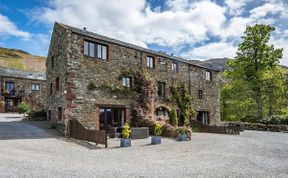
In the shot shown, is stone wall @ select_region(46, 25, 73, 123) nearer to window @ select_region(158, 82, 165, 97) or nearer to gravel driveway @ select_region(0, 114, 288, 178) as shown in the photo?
gravel driveway @ select_region(0, 114, 288, 178)

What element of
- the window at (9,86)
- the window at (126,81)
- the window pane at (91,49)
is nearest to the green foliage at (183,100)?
the window at (126,81)

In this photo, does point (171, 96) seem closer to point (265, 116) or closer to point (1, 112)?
point (265, 116)

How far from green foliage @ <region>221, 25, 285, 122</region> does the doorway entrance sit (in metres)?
17.4

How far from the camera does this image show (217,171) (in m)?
9.09

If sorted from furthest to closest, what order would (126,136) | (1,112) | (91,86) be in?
(1,112), (91,86), (126,136)

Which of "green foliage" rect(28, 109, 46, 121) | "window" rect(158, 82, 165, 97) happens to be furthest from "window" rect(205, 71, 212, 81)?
"green foliage" rect(28, 109, 46, 121)

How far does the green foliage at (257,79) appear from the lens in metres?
31.4

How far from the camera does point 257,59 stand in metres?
32.4

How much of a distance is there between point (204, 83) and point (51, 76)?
1728 cm

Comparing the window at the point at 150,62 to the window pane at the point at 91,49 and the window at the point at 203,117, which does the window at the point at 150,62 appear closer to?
the window pane at the point at 91,49

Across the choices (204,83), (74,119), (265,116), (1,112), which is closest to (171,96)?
(204,83)

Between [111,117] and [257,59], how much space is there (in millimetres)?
21238

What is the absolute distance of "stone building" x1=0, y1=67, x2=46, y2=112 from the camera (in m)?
38.8

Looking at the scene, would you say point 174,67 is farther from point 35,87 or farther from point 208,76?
point 35,87
